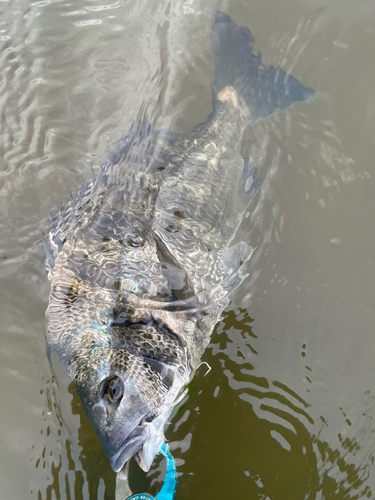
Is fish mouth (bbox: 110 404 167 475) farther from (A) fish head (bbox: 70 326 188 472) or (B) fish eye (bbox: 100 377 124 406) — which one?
(B) fish eye (bbox: 100 377 124 406)

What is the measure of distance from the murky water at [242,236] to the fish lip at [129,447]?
1.88 ft

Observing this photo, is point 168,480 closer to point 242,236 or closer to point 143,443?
point 143,443

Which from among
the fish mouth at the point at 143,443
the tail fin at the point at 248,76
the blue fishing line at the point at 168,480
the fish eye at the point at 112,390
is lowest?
the blue fishing line at the point at 168,480

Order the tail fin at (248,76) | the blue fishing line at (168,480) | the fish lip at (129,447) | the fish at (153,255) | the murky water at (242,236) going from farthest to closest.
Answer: the tail fin at (248,76), the murky water at (242,236), the blue fishing line at (168,480), the fish at (153,255), the fish lip at (129,447)

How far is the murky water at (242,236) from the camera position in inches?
94.8

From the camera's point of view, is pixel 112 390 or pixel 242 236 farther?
pixel 242 236

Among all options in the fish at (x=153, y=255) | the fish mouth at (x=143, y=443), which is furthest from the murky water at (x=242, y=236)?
the fish mouth at (x=143, y=443)

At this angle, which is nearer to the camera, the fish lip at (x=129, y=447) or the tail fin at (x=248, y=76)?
the fish lip at (x=129, y=447)

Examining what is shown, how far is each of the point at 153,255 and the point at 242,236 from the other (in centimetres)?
86

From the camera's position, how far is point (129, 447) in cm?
177

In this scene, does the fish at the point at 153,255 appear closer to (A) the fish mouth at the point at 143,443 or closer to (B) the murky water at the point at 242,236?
(A) the fish mouth at the point at 143,443

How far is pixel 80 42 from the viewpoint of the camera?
4.08 meters

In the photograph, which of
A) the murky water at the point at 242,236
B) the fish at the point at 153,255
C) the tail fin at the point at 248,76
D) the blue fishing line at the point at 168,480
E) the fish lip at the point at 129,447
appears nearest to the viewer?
the fish lip at the point at 129,447

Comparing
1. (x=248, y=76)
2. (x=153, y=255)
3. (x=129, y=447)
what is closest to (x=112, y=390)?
(x=129, y=447)
